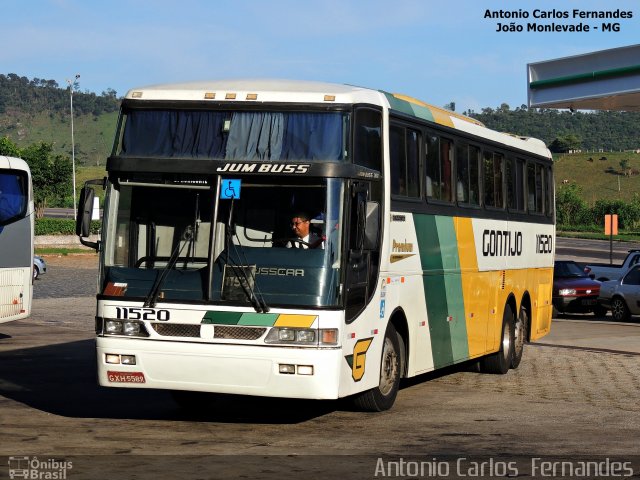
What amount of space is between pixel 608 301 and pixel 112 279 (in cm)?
2499

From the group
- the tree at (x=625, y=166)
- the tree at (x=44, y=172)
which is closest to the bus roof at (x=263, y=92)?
the tree at (x=44, y=172)

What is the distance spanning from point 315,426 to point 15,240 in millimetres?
11879

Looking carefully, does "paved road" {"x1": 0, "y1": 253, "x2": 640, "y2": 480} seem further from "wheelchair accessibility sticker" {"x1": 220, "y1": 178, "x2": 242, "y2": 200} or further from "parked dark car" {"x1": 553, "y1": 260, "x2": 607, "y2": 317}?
"parked dark car" {"x1": 553, "y1": 260, "x2": 607, "y2": 317}

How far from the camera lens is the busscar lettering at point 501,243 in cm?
1688

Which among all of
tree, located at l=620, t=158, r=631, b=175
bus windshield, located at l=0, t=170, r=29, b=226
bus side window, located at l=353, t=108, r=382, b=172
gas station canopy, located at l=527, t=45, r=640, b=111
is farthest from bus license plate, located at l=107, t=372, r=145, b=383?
tree, located at l=620, t=158, r=631, b=175

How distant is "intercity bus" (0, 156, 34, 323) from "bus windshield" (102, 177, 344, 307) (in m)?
11.0

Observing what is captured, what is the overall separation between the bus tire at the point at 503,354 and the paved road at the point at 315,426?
0.18 metres

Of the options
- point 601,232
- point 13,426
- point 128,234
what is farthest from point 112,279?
point 601,232

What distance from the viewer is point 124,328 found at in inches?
460

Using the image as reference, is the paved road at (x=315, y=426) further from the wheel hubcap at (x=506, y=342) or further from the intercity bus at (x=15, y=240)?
the intercity bus at (x=15, y=240)

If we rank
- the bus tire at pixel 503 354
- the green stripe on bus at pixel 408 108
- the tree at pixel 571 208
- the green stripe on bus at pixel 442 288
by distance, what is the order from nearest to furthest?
the green stripe on bus at pixel 408 108 → the green stripe on bus at pixel 442 288 → the bus tire at pixel 503 354 → the tree at pixel 571 208

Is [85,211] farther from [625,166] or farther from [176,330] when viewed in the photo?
[625,166]

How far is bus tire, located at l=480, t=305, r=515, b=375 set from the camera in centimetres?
1803

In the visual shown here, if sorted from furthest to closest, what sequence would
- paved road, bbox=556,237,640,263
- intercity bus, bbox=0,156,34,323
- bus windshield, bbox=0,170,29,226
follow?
paved road, bbox=556,237,640,263
bus windshield, bbox=0,170,29,226
intercity bus, bbox=0,156,34,323
